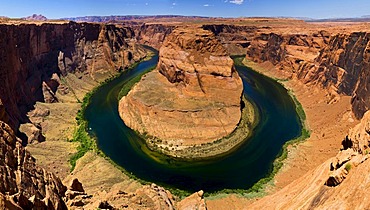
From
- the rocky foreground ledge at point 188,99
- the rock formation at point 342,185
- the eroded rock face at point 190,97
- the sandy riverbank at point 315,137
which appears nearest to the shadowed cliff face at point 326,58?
the sandy riverbank at point 315,137

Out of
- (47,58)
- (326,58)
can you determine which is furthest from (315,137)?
(47,58)

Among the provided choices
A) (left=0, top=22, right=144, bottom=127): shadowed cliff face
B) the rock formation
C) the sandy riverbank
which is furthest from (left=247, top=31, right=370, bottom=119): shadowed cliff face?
(left=0, top=22, right=144, bottom=127): shadowed cliff face

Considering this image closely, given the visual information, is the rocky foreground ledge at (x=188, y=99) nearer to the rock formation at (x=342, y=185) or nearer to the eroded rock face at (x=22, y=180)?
the rock formation at (x=342, y=185)

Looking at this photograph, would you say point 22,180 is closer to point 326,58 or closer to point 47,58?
point 47,58

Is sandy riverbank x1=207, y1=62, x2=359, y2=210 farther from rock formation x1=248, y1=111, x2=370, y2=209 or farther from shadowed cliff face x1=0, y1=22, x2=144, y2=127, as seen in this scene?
shadowed cliff face x1=0, y1=22, x2=144, y2=127

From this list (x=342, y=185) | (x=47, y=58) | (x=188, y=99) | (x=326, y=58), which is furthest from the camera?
(x=326, y=58)

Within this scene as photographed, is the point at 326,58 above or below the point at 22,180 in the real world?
above
